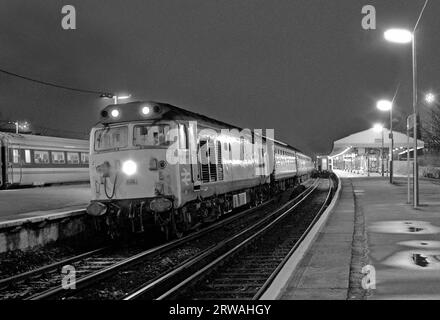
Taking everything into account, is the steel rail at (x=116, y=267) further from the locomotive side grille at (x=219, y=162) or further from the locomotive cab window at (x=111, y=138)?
the locomotive cab window at (x=111, y=138)

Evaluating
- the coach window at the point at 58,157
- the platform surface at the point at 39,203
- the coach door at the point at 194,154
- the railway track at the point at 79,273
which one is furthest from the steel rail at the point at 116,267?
the coach window at the point at 58,157

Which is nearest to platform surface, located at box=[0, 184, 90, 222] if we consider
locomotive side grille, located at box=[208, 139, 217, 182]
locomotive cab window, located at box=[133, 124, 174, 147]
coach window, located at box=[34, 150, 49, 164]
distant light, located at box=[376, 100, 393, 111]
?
locomotive cab window, located at box=[133, 124, 174, 147]

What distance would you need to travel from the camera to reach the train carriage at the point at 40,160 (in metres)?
25.0

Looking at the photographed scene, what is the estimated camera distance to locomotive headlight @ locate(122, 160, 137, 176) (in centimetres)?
1268

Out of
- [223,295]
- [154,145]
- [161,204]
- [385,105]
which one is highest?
[385,105]

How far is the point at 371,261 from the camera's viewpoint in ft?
29.1

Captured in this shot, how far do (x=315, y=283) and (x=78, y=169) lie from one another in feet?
85.7

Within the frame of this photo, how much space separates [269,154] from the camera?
25203 millimetres

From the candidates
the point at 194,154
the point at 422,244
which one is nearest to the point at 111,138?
the point at 194,154

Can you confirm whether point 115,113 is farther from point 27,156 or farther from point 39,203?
point 27,156

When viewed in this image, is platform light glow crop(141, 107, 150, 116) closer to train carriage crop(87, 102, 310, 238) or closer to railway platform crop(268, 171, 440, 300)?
train carriage crop(87, 102, 310, 238)
